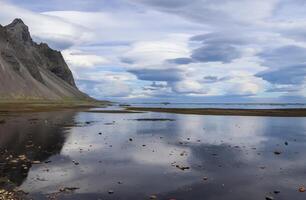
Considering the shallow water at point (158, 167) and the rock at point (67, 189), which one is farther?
the shallow water at point (158, 167)

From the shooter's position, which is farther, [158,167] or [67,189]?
[158,167]

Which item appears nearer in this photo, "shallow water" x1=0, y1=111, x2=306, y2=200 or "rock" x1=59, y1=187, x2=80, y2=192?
"rock" x1=59, y1=187, x2=80, y2=192

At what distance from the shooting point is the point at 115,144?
37750mm

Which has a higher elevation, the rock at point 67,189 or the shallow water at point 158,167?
the shallow water at point 158,167

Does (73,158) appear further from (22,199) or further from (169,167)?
(22,199)

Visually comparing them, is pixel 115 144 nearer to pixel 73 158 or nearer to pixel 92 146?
pixel 92 146

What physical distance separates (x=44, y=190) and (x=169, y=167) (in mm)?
9127

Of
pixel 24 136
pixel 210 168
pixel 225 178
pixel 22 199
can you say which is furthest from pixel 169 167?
pixel 24 136

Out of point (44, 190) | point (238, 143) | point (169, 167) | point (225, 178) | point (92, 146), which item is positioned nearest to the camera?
point (44, 190)

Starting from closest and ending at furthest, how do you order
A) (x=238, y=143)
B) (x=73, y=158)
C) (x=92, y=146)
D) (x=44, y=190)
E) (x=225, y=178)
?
(x=44, y=190) < (x=225, y=178) < (x=73, y=158) < (x=92, y=146) < (x=238, y=143)

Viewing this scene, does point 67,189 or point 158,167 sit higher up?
point 158,167

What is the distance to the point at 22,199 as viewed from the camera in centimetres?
1792

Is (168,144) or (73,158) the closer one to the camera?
(73,158)

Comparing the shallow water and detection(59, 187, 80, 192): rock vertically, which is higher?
the shallow water
